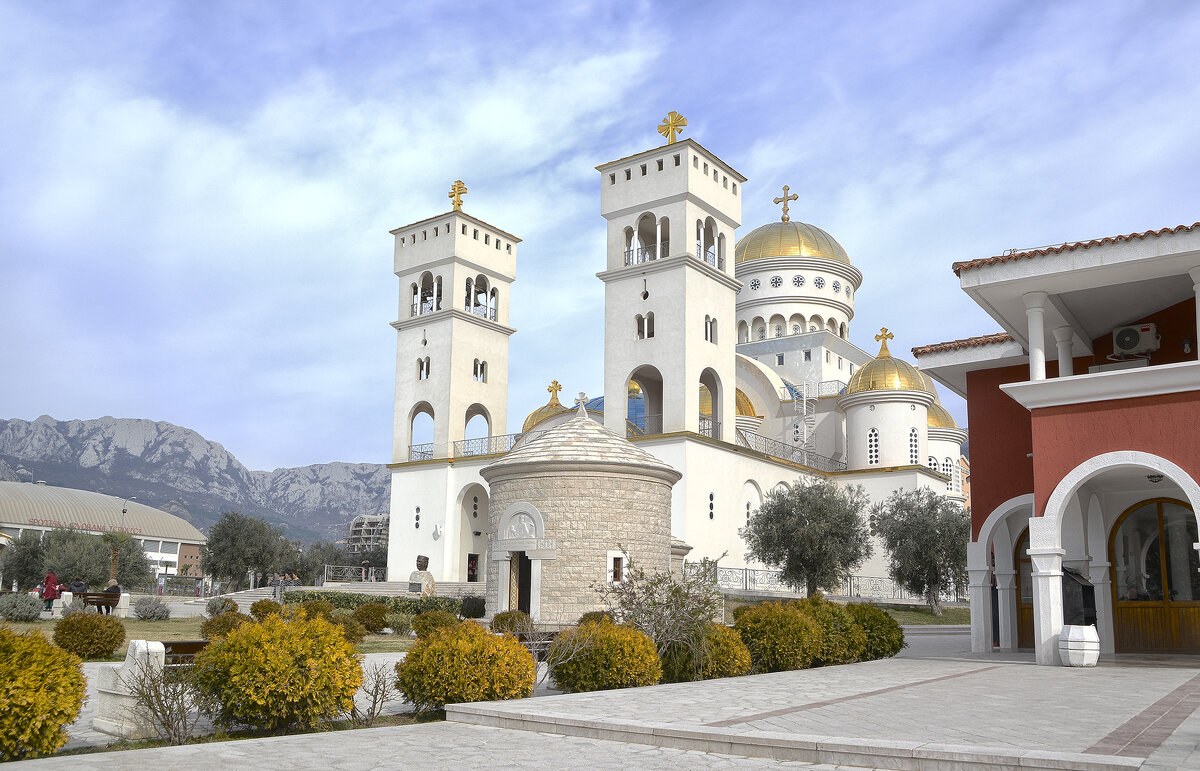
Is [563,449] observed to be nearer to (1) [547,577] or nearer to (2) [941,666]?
(1) [547,577]

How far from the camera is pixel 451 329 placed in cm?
4112

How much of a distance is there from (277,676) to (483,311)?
34.7 metres

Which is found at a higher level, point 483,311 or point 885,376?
point 483,311

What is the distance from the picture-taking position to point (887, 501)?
3919 centimetres

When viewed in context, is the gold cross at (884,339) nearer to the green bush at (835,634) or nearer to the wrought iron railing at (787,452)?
the wrought iron railing at (787,452)

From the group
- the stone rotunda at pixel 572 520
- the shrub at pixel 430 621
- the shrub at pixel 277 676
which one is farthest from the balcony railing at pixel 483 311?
the shrub at pixel 277 676

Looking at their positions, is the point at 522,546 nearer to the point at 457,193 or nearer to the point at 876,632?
the point at 876,632

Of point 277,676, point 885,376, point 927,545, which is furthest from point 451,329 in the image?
point 277,676

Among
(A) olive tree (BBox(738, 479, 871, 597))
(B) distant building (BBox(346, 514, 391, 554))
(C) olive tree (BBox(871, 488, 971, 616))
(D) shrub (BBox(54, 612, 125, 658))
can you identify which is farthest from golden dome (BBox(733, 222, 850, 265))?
(B) distant building (BBox(346, 514, 391, 554))

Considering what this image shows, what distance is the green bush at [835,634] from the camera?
1612 cm

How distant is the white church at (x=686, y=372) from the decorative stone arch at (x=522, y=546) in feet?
21.1

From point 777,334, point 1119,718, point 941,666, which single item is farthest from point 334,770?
point 777,334

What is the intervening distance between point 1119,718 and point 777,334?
40.0 metres

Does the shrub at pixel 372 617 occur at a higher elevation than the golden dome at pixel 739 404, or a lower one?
lower
